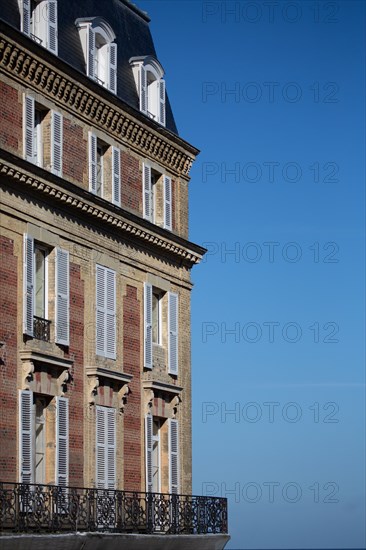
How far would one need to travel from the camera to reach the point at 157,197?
3644 cm

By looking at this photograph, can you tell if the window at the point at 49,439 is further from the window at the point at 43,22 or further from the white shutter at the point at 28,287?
the window at the point at 43,22

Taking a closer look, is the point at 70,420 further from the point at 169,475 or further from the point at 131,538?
the point at 169,475

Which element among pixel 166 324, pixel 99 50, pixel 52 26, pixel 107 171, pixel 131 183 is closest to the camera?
pixel 52 26

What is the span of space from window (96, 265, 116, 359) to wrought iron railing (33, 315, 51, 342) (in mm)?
2320

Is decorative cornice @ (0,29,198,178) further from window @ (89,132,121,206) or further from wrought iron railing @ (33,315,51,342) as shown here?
wrought iron railing @ (33,315,51,342)

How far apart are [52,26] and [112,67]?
10.9 feet

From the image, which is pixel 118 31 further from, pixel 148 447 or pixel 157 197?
pixel 148 447

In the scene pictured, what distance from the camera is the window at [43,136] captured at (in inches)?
1185

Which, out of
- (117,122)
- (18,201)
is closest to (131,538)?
(18,201)

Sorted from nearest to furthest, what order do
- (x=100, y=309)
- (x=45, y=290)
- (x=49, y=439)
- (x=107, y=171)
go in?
1. (x=49, y=439)
2. (x=45, y=290)
3. (x=100, y=309)
4. (x=107, y=171)

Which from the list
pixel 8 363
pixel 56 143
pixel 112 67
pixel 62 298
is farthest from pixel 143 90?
pixel 8 363

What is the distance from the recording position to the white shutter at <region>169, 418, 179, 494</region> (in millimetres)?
35312

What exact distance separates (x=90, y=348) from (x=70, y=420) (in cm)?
197

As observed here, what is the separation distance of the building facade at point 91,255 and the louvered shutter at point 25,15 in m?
0.03
